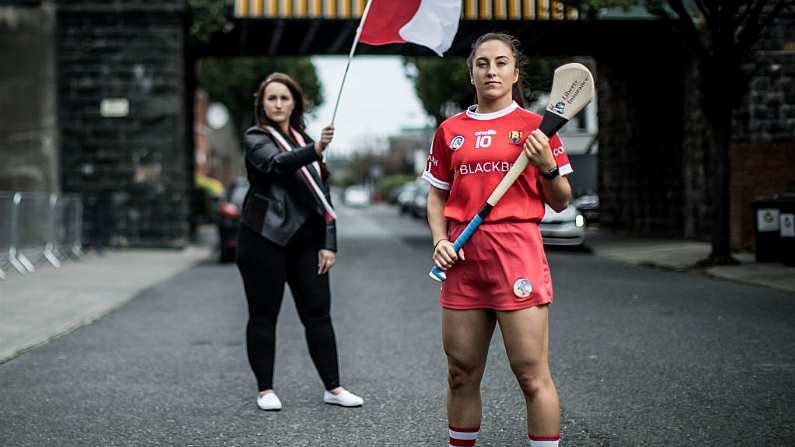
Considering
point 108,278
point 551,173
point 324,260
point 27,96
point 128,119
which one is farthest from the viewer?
point 128,119

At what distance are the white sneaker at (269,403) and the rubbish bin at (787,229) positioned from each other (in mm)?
9736

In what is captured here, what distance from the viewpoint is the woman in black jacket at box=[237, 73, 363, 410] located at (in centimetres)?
505

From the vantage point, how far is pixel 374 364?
6.55 m

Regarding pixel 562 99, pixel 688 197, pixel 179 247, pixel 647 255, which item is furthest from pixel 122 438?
pixel 688 197

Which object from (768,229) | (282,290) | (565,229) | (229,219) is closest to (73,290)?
(229,219)

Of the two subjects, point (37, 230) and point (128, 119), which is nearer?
point (37, 230)

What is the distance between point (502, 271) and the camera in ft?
10.8

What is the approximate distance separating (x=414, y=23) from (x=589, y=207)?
2360 cm

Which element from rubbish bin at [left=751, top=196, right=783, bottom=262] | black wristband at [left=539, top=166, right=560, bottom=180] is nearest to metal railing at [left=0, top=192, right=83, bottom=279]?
rubbish bin at [left=751, top=196, right=783, bottom=262]

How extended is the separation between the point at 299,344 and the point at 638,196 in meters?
16.3

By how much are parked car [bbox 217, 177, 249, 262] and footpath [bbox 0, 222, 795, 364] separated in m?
0.66

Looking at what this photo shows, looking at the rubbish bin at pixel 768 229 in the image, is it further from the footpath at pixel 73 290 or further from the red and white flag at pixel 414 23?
the red and white flag at pixel 414 23

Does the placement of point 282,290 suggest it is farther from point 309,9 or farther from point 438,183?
point 309,9

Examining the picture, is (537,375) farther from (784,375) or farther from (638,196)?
(638,196)
